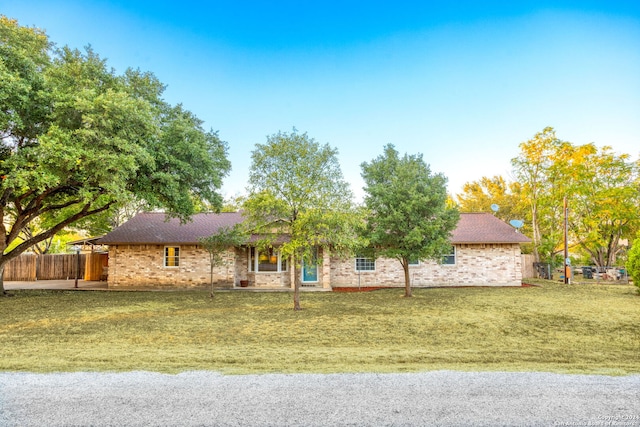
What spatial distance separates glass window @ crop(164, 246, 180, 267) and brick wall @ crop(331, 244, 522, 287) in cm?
793

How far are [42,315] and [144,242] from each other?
766cm

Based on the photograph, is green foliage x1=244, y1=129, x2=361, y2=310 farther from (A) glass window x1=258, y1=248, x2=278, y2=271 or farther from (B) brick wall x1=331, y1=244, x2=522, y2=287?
(B) brick wall x1=331, y1=244, x2=522, y2=287

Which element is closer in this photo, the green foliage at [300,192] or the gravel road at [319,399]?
the gravel road at [319,399]

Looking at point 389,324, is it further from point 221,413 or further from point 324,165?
point 221,413

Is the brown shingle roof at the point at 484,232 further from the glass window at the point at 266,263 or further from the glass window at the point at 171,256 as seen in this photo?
the glass window at the point at 171,256

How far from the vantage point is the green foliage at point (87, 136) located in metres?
10.8

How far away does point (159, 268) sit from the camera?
63.4 ft

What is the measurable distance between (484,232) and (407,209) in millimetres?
8368

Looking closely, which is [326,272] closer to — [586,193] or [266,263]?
[266,263]

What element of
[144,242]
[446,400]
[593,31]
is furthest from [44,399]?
[593,31]

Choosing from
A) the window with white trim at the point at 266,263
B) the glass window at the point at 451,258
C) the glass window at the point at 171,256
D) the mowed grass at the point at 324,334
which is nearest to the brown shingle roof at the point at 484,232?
the glass window at the point at 451,258

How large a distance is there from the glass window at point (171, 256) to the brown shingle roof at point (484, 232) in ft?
46.0

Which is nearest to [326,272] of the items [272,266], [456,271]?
[272,266]

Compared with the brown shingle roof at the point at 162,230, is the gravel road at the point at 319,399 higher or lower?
lower
